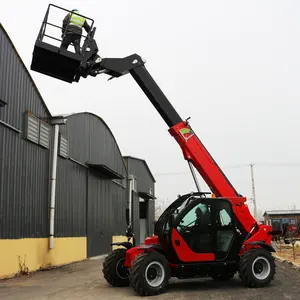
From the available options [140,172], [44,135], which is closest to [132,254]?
[44,135]

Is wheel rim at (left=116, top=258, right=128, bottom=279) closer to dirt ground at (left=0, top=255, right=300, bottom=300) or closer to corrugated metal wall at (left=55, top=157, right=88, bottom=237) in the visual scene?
dirt ground at (left=0, top=255, right=300, bottom=300)

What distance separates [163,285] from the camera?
9.35m

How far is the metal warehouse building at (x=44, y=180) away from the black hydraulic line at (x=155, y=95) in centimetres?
511

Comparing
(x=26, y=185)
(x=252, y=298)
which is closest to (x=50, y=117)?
(x=26, y=185)

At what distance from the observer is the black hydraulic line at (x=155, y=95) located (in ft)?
35.6

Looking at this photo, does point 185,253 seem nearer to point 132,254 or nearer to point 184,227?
point 184,227

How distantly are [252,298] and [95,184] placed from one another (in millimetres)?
15811

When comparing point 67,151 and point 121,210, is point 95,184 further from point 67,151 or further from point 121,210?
point 121,210

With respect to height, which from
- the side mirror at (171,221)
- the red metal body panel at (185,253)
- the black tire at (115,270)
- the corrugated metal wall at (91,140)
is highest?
the corrugated metal wall at (91,140)

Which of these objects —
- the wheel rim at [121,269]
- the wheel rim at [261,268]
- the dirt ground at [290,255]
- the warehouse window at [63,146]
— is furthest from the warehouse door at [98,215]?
the wheel rim at [261,268]

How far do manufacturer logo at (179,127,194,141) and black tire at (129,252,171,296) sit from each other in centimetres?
320

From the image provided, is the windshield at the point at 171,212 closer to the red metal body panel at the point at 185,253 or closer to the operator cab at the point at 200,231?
the operator cab at the point at 200,231

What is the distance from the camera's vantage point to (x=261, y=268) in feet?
33.3

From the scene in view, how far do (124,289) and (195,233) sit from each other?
7.51 ft
